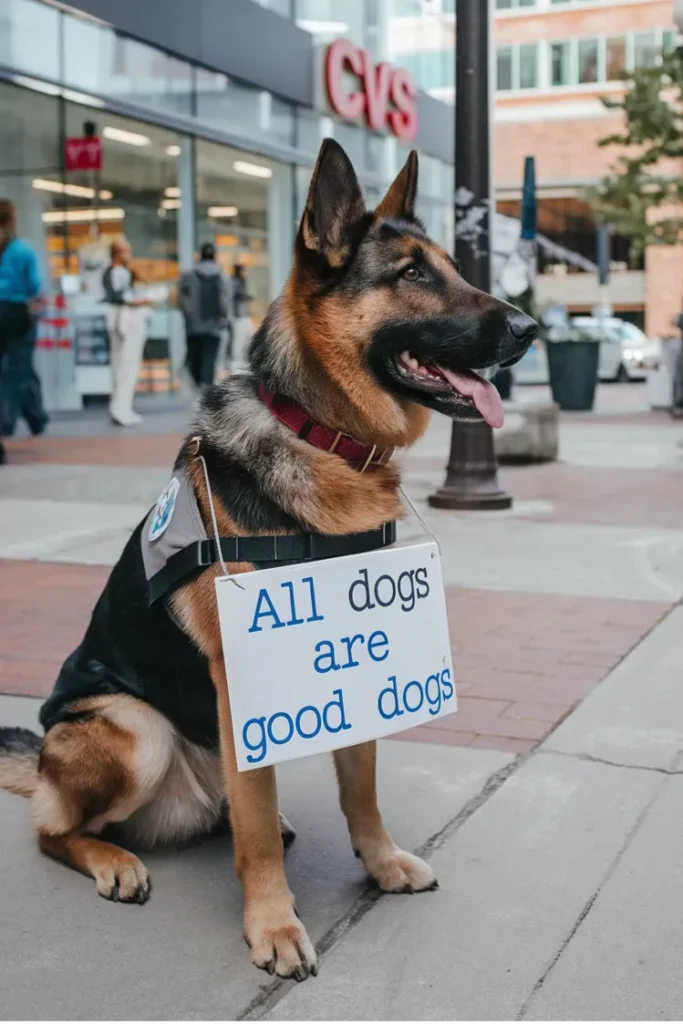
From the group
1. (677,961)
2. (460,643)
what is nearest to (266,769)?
(677,961)

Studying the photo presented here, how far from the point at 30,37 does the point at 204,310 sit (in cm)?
388

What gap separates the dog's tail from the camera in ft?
11.8

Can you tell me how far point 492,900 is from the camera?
3.10 meters

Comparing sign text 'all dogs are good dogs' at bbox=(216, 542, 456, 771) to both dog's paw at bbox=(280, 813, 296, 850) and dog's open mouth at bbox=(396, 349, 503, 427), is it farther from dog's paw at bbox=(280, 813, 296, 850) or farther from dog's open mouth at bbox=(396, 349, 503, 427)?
dog's paw at bbox=(280, 813, 296, 850)

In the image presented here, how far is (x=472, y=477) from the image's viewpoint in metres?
9.28

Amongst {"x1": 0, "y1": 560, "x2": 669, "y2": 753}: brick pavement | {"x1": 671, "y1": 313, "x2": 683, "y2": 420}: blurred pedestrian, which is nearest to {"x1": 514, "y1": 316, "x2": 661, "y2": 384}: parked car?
{"x1": 671, "y1": 313, "x2": 683, "y2": 420}: blurred pedestrian

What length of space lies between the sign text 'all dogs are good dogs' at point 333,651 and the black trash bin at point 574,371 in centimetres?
1653

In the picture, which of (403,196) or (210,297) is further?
(210,297)

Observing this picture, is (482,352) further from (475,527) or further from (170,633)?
(475,527)

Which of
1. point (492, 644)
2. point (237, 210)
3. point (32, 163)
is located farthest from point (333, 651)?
point (237, 210)

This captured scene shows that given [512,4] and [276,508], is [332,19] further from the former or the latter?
[512,4]

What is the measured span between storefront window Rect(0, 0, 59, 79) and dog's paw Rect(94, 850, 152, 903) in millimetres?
13758

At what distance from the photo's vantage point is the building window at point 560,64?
55.9 metres

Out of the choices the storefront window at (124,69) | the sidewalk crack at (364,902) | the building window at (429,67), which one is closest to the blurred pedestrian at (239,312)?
the storefront window at (124,69)
